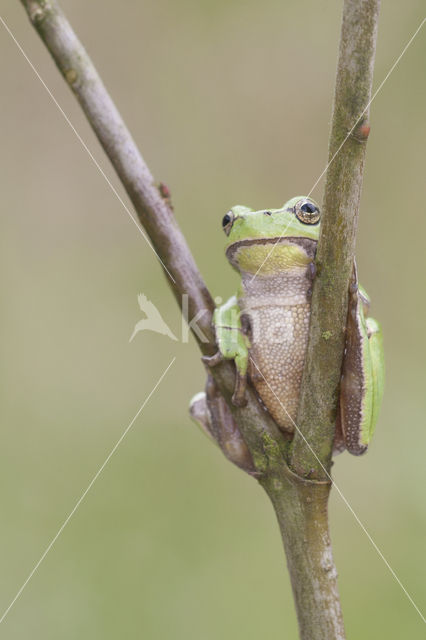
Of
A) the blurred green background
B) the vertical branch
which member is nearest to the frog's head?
the vertical branch

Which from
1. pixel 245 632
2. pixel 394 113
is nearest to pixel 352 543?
pixel 245 632

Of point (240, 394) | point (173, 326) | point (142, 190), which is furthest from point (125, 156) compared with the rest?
point (173, 326)

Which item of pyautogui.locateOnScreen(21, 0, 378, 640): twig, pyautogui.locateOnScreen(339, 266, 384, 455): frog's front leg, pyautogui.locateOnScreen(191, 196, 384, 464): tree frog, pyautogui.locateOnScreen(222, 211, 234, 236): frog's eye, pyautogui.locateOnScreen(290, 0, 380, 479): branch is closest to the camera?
pyautogui.locateOnScreen(290, 0, 380, 479): branch

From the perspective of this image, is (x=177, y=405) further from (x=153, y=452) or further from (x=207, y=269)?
(x=207, y=269)

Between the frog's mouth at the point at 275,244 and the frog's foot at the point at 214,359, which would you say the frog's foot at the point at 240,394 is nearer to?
the frog's foot at the point at 214,359

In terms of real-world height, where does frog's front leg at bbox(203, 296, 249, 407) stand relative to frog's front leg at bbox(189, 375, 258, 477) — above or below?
above

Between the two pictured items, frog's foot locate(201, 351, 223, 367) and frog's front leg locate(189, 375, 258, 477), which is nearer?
frog's foot locate(201, 351, 223, 367)

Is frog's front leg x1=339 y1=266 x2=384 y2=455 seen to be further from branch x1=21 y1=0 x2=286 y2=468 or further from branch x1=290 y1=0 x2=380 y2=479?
branch x1=21 y1=0 x2=286 y2=468
